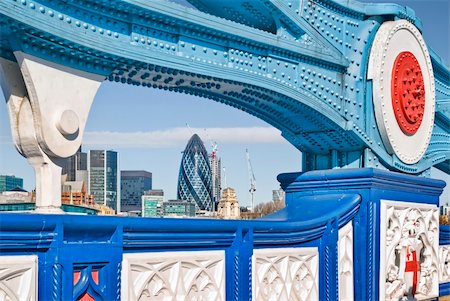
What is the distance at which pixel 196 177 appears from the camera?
117688 mm

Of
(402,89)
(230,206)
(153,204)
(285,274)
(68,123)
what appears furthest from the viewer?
(153,204)

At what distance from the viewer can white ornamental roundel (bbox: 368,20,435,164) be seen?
8370 millimetres

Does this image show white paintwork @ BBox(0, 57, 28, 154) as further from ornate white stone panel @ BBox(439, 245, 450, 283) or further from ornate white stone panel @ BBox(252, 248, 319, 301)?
ornate white stone panel @ BBox(439, 245, 450, 283)

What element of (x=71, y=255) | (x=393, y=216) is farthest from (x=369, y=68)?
(x=71, y=255)

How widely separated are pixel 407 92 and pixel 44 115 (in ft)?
16.6

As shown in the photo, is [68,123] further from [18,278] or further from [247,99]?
[247,99]

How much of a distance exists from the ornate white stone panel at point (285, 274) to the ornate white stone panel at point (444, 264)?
9.86 ft

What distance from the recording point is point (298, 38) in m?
7.70

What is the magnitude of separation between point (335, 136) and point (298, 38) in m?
1.24

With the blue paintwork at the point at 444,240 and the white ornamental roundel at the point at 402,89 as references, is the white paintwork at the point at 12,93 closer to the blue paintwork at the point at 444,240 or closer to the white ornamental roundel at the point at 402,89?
the white ornamental roundel at the point at 402,89

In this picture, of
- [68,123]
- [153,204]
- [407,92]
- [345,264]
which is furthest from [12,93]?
[153,204]

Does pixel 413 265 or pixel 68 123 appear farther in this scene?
pixel 413 265

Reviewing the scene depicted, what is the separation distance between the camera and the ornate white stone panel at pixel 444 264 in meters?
9.41

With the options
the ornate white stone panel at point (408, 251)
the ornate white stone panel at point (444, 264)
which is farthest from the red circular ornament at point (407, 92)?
the ornate white stone panel at point (444, 264)
